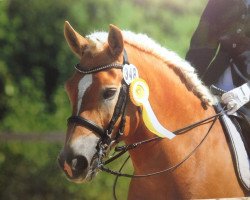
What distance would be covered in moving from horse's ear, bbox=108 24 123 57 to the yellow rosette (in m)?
0.11

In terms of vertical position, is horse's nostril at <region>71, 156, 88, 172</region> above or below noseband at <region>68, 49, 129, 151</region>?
below

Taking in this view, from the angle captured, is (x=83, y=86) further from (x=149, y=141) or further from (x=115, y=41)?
(x=149, y=141)

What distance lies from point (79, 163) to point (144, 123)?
0.25 m

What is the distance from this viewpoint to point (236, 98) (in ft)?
5.61

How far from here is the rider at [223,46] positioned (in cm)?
193

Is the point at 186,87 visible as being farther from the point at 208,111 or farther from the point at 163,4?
the point at 163,4

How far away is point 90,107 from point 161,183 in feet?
1.13

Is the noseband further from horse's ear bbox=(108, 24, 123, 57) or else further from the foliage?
the foliage

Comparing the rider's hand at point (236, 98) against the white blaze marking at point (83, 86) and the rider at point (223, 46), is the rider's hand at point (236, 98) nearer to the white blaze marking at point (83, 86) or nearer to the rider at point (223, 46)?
the rider at point (223, 46)

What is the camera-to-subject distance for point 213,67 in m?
1.96

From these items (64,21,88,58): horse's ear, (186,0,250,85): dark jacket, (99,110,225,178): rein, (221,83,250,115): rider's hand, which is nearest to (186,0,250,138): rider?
(186,0,250,85): dark jacket

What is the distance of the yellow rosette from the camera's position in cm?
155

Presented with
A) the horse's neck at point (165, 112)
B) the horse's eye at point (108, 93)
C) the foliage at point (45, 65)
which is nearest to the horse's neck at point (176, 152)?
the horse's neck at point (165, 112)

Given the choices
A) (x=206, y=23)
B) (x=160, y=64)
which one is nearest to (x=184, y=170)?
(x=160, y=64)
